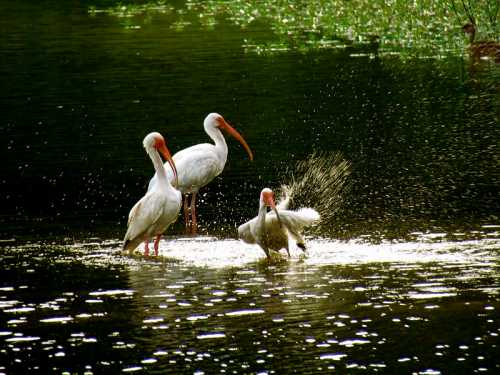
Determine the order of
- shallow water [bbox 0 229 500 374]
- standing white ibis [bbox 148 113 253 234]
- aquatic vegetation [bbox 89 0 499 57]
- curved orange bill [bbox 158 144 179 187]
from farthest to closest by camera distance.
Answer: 1. aquatic vegetation [bbox 89 0 499 57]
2. standing white ibis [bbox 148 113 253 234]
3. curved orange bill [bbox 158 144 179 187]
4. shallow water [bbox 0 229 500 374]

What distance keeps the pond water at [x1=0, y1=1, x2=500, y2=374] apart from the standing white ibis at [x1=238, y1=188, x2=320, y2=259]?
206 mm

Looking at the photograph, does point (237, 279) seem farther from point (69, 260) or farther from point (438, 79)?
point (438, 79)

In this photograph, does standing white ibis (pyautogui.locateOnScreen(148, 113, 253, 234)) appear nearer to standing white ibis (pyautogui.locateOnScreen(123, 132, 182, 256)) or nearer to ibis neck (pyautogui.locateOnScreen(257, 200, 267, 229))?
standing white ibis (pyautogui.locateOnScreen(123, 132, 182, 256))

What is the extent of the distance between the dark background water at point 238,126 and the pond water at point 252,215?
6 centimetres

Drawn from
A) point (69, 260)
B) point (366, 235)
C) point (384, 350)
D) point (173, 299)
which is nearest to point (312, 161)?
point (366, 235)

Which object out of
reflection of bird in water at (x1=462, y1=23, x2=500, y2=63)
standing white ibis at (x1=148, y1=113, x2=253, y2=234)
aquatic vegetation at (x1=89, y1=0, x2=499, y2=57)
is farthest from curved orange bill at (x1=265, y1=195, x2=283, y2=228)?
aquatic vegetation at (x1=89, y1=0, x2=499, y2=57)

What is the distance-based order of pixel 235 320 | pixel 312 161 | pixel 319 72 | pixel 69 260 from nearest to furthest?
pixel 235 320 → pixel 69 260 → pixel 312 161 → pixel 319 72

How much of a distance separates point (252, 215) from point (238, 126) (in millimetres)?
6523

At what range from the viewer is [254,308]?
1052 centimetres

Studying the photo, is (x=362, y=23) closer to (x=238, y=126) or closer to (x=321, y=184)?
(x=238, y=126)

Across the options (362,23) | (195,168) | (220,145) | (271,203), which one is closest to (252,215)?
(195,168)

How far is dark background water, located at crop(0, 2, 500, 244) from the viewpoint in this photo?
1515cm

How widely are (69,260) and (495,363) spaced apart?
17.7 feet

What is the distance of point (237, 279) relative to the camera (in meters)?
11.8
